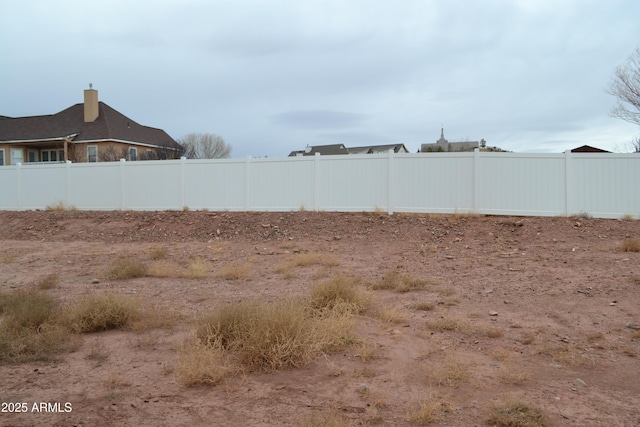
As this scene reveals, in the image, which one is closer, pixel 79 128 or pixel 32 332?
→ pixel 32 332

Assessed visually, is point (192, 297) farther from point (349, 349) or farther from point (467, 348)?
point (467, 348)

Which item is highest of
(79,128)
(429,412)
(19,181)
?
(79,128)

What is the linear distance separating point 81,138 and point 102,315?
94.5ft

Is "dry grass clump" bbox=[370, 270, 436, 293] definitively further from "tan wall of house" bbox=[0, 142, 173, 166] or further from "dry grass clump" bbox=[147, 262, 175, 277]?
"tan wall of house" bbox=[0, 142, 173, 166]

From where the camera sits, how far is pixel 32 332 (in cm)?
566

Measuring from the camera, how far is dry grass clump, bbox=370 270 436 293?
7.92 meters

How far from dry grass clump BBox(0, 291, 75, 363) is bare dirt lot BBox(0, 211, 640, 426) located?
18 centimetres

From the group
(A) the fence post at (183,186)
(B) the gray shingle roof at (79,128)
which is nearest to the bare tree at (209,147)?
(B) the gray shingle roof at (79,128)

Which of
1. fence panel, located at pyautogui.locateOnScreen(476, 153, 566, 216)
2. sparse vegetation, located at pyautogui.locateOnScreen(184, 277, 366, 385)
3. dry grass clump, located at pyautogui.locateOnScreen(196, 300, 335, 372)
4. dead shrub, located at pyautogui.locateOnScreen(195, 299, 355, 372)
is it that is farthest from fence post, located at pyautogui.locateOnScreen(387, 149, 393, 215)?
dry grass clump, located at pyautogui.locateOnScreen(196, 300, 335, 372)

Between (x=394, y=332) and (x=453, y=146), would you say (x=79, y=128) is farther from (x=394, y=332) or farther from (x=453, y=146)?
(x=394, y=332)

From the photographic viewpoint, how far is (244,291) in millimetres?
8000

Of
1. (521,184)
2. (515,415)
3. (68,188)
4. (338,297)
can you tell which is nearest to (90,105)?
(68,188)

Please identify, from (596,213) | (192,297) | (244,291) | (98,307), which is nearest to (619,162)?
(596,213)

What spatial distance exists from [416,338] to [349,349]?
885mm
